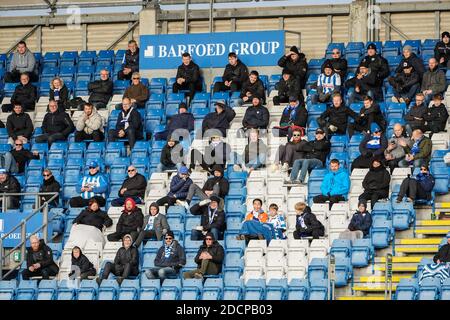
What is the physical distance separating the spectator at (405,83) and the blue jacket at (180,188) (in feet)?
12.6

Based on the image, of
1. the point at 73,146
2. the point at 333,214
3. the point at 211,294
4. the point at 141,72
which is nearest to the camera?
the point at 211,294

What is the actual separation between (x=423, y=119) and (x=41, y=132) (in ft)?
22.9

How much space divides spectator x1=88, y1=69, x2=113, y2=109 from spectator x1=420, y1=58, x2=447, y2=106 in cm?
589

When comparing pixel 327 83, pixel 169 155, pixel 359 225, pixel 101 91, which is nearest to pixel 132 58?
pixel 101 91

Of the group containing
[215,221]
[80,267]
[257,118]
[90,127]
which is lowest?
[80,267]

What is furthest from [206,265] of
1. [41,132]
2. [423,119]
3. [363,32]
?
[363,32]

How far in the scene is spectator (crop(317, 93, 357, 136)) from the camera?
22.3 metres

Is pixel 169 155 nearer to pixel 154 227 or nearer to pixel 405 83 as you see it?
pixel 154 227

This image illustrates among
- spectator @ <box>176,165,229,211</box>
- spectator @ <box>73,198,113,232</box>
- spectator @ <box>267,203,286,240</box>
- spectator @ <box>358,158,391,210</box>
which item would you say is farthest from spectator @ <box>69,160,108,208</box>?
spectator @ <box>358,158,391,210</box>

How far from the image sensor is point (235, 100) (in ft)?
79.4

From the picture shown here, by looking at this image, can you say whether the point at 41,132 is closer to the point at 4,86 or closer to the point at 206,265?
the point at 4,86

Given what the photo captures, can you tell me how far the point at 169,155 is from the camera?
2277 centimetres

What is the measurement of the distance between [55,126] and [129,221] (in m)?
3.78

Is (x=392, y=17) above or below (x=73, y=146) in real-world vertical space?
above
